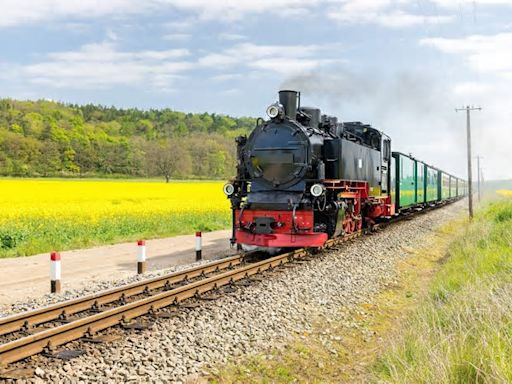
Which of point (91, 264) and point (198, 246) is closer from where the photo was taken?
point (91, 264)

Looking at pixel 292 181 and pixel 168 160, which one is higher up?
pixel 168 160

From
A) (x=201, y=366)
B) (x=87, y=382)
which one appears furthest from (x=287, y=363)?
(x=87, y=382)

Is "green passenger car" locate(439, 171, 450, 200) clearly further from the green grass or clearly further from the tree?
the tree

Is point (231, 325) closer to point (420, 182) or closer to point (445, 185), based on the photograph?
point (420, 182)

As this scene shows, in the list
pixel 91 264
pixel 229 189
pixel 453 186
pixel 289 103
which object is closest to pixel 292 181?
pixel 229 189

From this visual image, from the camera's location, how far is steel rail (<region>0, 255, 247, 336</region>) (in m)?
6.45

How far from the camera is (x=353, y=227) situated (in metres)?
14.8

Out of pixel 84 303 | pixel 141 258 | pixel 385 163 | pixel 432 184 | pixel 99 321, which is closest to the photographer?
pixel 99 321

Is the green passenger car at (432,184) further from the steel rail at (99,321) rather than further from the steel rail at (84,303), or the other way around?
the steel rail at (99,321)

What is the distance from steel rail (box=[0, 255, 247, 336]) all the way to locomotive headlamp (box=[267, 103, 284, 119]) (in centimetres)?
413

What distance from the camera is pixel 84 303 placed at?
292 inches

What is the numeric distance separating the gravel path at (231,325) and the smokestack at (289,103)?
3.57 m

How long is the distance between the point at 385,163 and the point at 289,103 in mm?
6904

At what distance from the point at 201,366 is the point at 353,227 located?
9.88m
